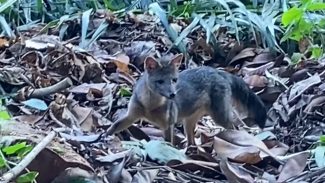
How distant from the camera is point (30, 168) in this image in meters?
3.65

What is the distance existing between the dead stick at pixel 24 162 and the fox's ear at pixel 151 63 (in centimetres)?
191

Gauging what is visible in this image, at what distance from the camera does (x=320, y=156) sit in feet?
13.6

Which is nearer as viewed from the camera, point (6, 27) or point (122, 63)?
point (122, 63)

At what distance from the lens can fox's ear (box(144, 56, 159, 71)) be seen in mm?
5426

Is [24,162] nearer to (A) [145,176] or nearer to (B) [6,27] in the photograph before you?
(A) [145,176]

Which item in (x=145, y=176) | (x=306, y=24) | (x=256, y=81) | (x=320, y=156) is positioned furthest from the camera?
(x=256, y=81)

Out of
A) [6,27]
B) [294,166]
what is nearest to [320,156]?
[294,166]

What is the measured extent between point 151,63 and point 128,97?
691 mm

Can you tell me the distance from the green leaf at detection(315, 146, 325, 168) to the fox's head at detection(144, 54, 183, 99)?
1.31 meters

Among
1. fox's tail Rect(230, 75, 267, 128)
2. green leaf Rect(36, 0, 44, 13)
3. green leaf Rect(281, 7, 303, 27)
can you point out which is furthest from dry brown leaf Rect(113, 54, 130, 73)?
green leaf Rect(281, 7, 303, 27)

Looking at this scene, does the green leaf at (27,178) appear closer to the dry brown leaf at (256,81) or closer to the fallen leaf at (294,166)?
the fallen leaf at (294,166)

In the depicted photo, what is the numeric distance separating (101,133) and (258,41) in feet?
8.86

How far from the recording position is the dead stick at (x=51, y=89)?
5781 mm

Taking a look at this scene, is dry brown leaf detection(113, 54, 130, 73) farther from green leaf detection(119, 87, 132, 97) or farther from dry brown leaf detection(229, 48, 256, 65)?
dry brown leaf detection(229, 48, 256, 65)
